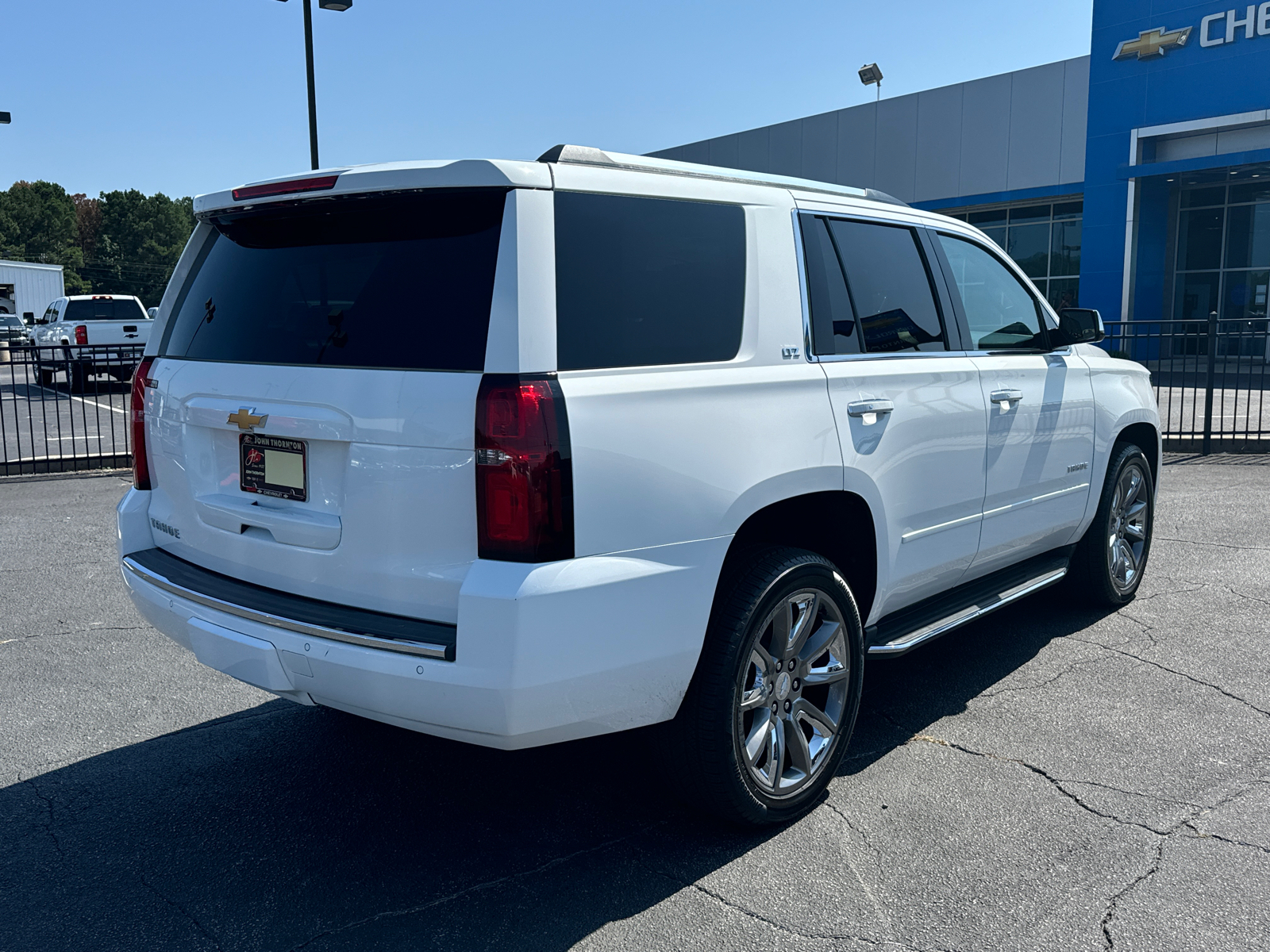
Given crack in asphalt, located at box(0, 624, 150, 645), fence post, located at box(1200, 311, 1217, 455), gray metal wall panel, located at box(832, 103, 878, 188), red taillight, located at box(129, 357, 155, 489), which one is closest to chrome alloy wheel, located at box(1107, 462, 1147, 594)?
red taillight, located at box(129, 357, 155, 489)

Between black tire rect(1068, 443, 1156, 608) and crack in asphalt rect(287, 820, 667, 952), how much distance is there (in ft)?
10.7

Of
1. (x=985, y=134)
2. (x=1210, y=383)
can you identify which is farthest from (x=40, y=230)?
(x=1210, y=383)

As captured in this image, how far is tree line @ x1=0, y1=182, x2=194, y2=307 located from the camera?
5089 inches

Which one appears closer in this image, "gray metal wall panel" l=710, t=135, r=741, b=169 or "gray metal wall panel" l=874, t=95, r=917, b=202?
"gray metal wall panel" l=874, t=95, r=917, b=202

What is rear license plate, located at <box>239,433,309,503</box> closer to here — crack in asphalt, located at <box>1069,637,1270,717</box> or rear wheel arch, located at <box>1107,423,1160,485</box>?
crack in asphalt, located at <box>1069,637,1270,717</box>

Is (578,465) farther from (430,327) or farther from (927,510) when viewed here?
→ (927,510)

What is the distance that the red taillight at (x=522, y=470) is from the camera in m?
2.73

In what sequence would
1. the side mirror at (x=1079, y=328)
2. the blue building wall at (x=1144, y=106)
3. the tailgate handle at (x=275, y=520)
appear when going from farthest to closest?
the blue building wall at (x=1144, y=106)
the side mirror at (x=1079, y=328)
the tailgate handle at (x=275, y=520)

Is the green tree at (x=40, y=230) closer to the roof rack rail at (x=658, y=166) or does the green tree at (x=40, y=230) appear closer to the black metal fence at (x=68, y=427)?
the black metal fence at (x=68, y=427)

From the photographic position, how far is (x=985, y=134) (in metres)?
31.8

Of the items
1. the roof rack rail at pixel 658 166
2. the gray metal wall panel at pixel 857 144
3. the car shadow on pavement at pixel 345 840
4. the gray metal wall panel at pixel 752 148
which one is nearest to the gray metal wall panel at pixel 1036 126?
the gray metal wall panel at pixel 857 144

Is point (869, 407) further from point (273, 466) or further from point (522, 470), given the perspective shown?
point (273, 466)

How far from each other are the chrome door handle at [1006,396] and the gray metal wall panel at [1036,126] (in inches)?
1140

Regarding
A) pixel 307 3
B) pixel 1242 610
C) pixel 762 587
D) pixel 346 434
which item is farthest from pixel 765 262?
pixel 307 3
